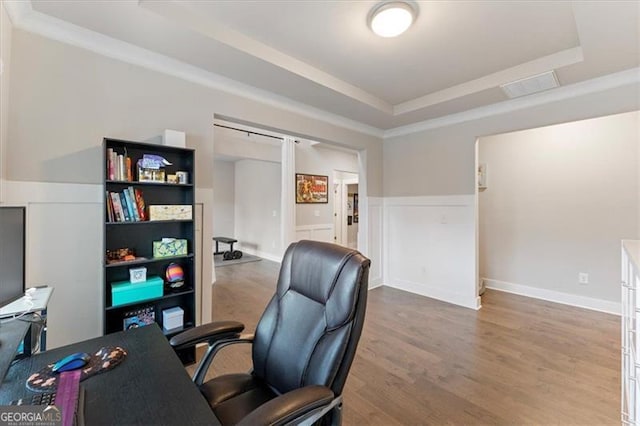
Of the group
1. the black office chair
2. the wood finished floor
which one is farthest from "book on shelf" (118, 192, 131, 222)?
the wood finished floor

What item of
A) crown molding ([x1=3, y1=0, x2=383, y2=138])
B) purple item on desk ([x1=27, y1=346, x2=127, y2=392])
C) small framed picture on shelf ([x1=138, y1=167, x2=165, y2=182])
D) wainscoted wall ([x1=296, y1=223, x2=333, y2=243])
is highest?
crown molding ([x1=3, y1=0, x2=383, y2=138])

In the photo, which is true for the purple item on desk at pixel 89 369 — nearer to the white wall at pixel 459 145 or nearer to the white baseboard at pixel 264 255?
the white wall at pixel 459 145

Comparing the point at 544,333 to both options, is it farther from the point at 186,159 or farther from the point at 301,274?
the point at 186,159

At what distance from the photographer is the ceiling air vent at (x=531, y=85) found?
2.53 metres

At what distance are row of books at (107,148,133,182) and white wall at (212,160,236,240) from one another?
5.70m

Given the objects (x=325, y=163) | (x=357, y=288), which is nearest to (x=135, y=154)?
(x=357, y=288)

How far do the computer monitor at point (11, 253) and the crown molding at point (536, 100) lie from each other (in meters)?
Result: 4.00

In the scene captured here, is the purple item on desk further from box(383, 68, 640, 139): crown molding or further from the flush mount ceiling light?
box(383, 68, 640, 139): crown molding

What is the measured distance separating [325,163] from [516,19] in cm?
462

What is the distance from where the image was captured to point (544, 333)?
9.18ft

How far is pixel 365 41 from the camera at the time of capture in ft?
7.22

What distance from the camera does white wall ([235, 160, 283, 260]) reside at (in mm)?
6477

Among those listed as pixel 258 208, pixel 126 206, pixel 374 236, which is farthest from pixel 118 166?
pixel 258 208

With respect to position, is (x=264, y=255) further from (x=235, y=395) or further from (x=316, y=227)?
(x=235, y=395)
